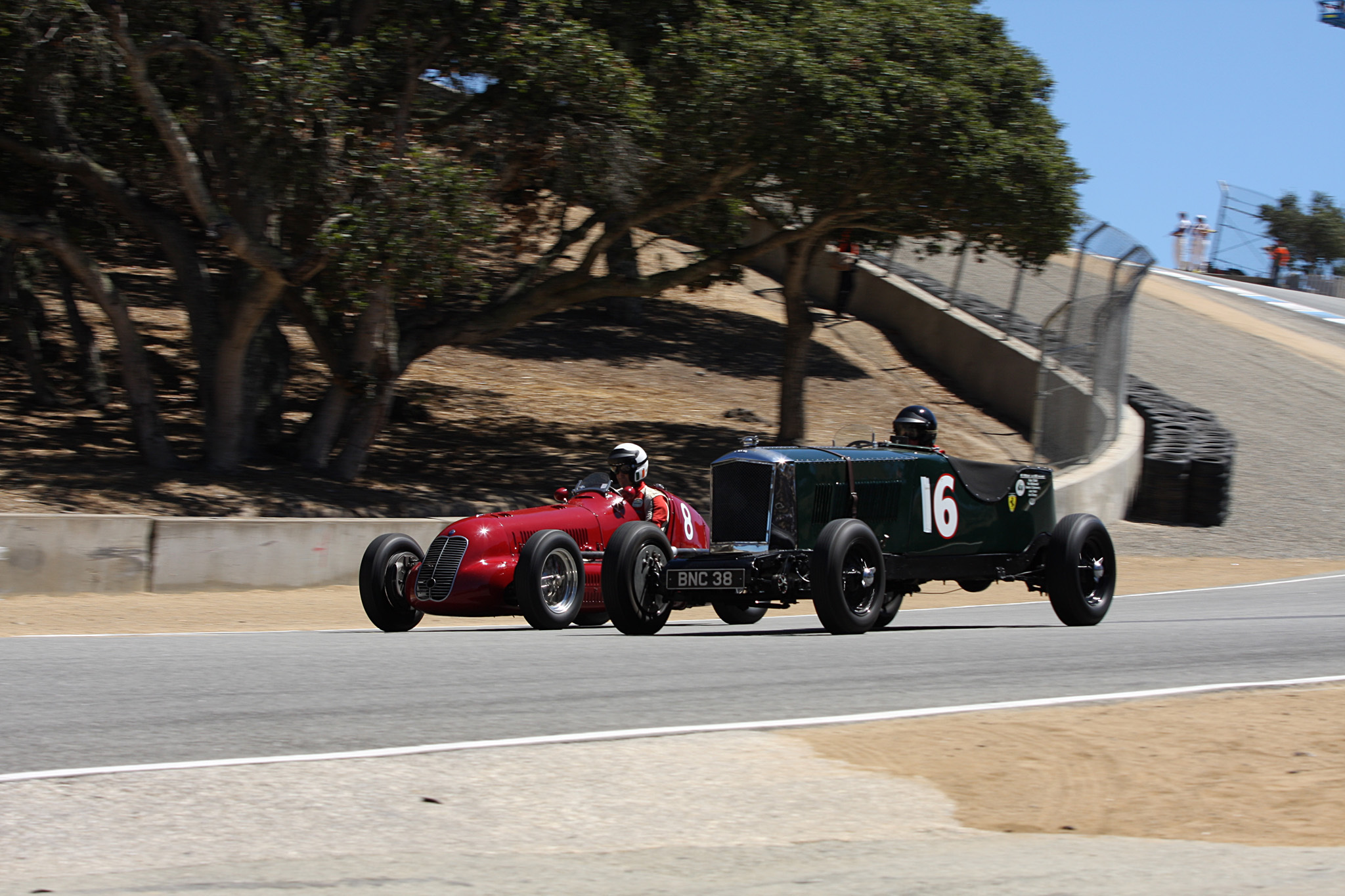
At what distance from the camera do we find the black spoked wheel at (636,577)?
1029cm

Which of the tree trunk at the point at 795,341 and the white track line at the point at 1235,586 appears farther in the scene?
the tree trunk at the point at 795,341

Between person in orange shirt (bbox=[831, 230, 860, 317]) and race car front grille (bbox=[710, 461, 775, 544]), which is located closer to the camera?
race car front grille (bbox=[710, 461, 775, 544])

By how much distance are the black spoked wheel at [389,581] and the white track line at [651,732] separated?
5921mm

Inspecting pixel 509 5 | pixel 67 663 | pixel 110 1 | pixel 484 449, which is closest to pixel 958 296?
pixel 484 449

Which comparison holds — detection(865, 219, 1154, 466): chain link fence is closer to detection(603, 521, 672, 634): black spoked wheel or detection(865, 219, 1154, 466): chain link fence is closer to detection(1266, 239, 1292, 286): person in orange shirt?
detection(603, 521, 672, 634): black spoked wheel

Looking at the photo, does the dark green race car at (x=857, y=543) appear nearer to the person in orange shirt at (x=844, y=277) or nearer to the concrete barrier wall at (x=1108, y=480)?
the concrete barrier wall at (x=1108, y=480)

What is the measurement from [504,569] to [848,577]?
294cm

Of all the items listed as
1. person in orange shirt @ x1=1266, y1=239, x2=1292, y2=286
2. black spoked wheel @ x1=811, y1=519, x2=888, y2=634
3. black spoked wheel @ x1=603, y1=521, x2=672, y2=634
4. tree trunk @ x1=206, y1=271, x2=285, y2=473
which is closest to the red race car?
black spoked wheel @ x1=603, y1=521, x2=672, y2=634

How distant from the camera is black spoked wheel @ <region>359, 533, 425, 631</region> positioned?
11492mm

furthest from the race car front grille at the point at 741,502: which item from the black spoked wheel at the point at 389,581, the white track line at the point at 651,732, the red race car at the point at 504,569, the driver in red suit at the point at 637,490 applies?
the white track line at the point at 651,732

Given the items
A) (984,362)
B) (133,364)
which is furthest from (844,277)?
(133,364)

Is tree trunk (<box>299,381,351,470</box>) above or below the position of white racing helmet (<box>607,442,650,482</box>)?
below

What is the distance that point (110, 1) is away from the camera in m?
16.5

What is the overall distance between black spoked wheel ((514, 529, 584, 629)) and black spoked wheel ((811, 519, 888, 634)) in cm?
219
